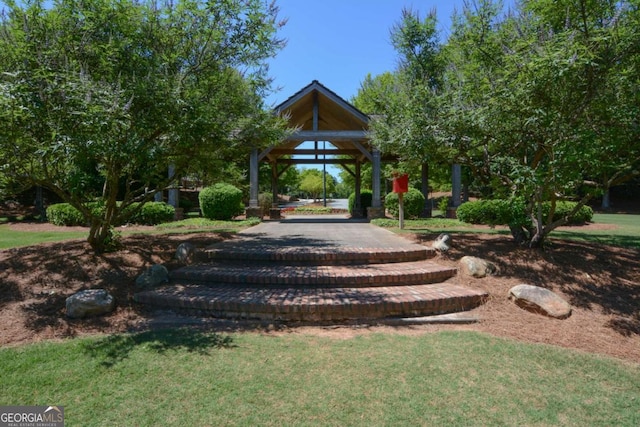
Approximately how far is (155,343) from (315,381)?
72.9 inches

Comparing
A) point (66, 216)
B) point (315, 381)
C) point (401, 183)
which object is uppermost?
point (401, 183)

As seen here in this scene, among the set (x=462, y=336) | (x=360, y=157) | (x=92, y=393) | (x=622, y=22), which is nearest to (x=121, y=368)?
(x=92, y=393)

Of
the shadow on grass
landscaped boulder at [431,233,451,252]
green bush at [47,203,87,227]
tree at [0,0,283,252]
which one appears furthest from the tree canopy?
green bush at [47,203,87,227]

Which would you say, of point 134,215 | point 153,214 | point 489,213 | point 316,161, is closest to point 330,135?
point 316,161

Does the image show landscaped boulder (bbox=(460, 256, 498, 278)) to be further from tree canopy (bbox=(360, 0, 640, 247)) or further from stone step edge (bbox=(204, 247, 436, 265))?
tree canopy (bbox=(360, 0, 640, 247))

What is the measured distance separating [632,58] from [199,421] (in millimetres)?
7359

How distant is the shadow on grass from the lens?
11.8ft

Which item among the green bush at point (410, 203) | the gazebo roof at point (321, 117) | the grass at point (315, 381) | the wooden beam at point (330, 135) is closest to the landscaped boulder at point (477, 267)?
the grass at point (315, 381)

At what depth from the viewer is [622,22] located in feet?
17.4

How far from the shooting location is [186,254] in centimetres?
682

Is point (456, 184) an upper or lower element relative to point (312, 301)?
upper

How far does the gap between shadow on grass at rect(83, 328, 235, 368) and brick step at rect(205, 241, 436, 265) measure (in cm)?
265

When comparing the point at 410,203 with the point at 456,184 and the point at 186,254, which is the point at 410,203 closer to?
the point at 456,184

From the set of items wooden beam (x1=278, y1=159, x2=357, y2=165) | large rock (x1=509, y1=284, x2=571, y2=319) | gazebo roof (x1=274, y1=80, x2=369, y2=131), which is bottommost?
large rock (x1=509, y1=284, x2=571, y2=319)
